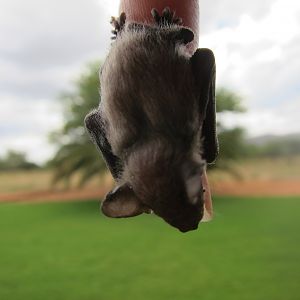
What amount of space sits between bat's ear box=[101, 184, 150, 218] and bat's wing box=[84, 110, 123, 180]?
0.32 ft

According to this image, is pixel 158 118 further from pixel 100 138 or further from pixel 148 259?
pixel 148 259

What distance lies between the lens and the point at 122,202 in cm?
98

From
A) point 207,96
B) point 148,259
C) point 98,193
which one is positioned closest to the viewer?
point 207,96

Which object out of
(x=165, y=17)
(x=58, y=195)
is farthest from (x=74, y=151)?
(x=165, y=17)

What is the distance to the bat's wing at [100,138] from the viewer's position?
1111mm

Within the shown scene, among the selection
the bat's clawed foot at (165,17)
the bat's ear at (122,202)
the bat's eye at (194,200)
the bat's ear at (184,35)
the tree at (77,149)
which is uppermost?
the tree at (77,149)

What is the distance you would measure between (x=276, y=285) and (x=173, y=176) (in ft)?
40.6

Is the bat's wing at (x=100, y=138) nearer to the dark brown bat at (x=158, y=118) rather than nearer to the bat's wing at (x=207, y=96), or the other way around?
the dark brown bat at (x=158, y=118)

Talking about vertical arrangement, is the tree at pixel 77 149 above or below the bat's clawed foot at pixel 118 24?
above

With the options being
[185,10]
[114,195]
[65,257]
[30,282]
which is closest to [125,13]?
[185,10]

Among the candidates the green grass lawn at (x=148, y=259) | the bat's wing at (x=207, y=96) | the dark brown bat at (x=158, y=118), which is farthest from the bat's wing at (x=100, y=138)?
the green grass lawn at (x=148, y=259)

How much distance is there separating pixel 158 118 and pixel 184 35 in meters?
0.23

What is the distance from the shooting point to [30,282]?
12234 millimetres

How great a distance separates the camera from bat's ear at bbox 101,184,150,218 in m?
0.98
